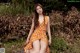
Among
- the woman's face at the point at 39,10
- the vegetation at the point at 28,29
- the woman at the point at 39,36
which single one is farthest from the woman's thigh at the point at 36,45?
the vegetation at the point at 28,29

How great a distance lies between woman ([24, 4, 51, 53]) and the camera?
29.5ft

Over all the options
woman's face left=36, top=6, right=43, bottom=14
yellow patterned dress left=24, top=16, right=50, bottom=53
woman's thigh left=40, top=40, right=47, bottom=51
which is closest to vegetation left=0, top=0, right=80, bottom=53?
yellow patterned dress left=24, top=16, right=50, bottom=53

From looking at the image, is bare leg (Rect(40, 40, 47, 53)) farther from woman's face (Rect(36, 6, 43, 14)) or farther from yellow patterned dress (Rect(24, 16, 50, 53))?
woman's face (Rect(36, 6, 43, 14))

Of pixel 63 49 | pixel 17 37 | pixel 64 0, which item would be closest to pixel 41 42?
pixel 63 49

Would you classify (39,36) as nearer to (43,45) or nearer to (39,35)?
(39,35)

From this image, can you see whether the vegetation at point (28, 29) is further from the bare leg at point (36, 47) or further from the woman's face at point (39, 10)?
the woman's face at point (39, 10)

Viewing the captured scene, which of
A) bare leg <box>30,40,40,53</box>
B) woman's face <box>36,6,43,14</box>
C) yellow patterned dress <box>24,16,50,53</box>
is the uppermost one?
woman's face <box>36,6,43,14</box>

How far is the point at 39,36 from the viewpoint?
360 inches

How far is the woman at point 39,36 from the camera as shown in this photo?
354 inches

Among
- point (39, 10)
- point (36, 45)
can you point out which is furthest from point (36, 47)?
point (39, 10)

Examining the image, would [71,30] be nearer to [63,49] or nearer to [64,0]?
[63,49]

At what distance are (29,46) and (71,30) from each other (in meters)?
3.81

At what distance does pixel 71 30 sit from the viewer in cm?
1264

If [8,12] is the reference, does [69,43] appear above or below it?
below
